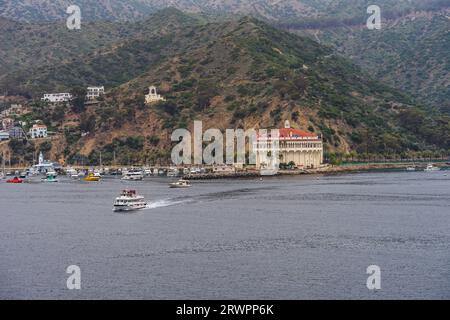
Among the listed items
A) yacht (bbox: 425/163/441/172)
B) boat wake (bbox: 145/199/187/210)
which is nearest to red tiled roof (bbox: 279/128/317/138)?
yacht (bbox: 425/163/441/172)

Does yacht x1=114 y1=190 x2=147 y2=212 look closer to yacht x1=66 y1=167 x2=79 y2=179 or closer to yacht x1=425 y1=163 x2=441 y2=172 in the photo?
yacht x1=66 y1=167 x2=79 y2=179

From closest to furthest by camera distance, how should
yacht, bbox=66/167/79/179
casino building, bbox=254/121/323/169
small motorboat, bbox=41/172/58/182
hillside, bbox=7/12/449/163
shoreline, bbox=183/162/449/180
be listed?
shoreline, bbox=183/162/449/180 < small motorboat, bbox=41/172/58/182 < casino building, bbox=254/121/323/169 < yacht, bbox=66/167/79/179 < hillside, bbox=7/12/449/163

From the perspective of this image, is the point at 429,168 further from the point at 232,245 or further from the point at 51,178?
the point at 232,245

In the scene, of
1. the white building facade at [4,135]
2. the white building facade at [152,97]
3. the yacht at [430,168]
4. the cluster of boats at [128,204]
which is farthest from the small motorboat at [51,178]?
the yacht at [430,168]

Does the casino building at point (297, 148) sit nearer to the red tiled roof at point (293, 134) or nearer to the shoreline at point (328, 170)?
the red tiled roof at point (293, 134)

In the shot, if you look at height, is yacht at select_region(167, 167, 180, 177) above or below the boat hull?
above
